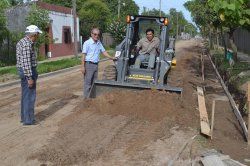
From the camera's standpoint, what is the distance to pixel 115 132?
350 inches

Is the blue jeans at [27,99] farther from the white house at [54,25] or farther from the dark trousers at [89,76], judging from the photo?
the white house at [54,25]

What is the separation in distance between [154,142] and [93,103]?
3034 mm

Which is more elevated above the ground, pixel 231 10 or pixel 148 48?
pixel 231 10

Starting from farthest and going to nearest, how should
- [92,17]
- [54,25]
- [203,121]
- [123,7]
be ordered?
[123,7], [92,17], [54,25], [203,121]

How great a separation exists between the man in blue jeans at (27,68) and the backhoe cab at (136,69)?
2.45m

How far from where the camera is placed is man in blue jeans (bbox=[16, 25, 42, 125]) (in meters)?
9.04

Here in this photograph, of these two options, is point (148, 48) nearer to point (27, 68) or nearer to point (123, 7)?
point (27, 68)

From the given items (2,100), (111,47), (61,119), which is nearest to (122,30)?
(111,47)

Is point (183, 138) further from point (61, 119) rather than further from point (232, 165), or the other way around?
point (61, 119)

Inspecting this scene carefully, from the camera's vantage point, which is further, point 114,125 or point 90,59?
point 90,59

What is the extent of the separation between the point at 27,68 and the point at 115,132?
2.13 meters

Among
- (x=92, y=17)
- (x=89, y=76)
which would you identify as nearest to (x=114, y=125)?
(x=89, y=76)

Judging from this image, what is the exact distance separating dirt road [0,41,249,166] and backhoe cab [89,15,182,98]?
51 cm

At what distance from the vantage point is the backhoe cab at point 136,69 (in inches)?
460
